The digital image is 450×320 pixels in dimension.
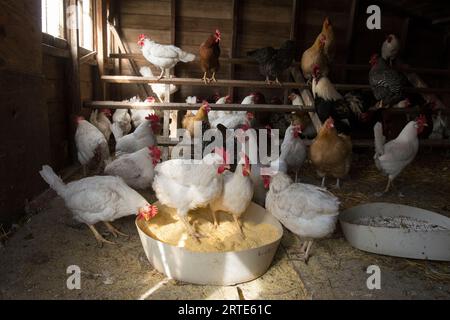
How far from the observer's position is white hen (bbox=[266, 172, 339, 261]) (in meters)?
2.28

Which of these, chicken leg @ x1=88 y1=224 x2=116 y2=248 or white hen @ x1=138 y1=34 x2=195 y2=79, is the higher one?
white hen @ x1=138 y1=34 x2=195 y2=79

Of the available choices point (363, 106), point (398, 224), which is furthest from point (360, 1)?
point (398, 224)

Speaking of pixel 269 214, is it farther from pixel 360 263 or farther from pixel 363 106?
pixel 363 106

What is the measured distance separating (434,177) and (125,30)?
556cm

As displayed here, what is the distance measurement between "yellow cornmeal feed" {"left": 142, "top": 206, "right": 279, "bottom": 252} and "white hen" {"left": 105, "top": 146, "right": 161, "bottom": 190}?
1.87 ft

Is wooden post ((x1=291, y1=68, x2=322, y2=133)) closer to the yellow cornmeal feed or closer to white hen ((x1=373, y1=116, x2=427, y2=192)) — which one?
white hen ((x1=373, y1=116, x2=427, y2=192))

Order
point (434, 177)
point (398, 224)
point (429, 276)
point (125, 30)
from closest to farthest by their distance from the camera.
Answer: point (429, 276)
point (398, 224)
point (434, 177)
point (125, 30)

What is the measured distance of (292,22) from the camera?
6109 millimetres

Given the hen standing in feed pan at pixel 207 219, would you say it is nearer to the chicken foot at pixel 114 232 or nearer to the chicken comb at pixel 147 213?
the chicken comb at pixel 147 213

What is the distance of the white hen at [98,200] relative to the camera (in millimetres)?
2432

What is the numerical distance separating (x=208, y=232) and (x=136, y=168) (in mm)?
1034

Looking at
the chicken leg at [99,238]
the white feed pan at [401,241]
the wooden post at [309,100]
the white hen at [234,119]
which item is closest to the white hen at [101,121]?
the white hen at [234,119]

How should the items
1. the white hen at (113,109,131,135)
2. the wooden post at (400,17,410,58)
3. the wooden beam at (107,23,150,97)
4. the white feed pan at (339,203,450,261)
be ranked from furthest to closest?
1. the wooden post at (400,17,410,58)
2. the wooden beam at (107,23,150,97)
3. the white hen at (113,109,131,135)
4. the white feed pan at (339,203,450,261)

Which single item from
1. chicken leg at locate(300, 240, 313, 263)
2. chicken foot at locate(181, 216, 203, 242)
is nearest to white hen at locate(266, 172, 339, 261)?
chicken leg at locate(300, 240, 313, 263)
